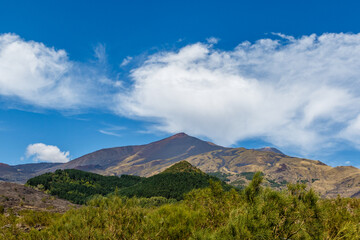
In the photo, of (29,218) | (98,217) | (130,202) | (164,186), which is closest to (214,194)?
(130,202)

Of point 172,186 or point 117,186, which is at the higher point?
point 172,186

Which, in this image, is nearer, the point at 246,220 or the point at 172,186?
the point at 246,220

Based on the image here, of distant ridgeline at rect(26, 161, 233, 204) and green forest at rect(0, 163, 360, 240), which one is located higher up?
green forest at rect(0, 163, 360, 240)

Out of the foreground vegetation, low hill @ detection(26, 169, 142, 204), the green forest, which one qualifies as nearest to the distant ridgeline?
low hill @ detection(26, 169, 142, 204)

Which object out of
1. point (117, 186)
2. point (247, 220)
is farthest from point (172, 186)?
point (247, 220)

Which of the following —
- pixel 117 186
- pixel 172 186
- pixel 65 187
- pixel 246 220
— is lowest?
pixel 65 187

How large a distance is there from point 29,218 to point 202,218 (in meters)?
30.8

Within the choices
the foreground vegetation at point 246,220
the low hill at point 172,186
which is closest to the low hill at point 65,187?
the low hill at point 172,186

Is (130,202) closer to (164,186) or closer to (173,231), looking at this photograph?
(173,231)

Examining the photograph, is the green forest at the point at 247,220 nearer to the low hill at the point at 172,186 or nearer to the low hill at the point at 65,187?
the low hill at the point at 65,187

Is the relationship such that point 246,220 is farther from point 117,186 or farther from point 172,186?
point 172,186

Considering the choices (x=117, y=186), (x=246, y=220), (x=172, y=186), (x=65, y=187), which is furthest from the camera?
(x=172, y=186)

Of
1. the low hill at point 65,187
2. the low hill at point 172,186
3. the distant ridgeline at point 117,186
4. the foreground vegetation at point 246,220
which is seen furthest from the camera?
the low hill at point 172,186

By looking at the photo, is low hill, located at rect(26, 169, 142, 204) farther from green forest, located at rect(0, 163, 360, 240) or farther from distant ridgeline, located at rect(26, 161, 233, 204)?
green forest, located at rect(0, 163, 360, 240)
